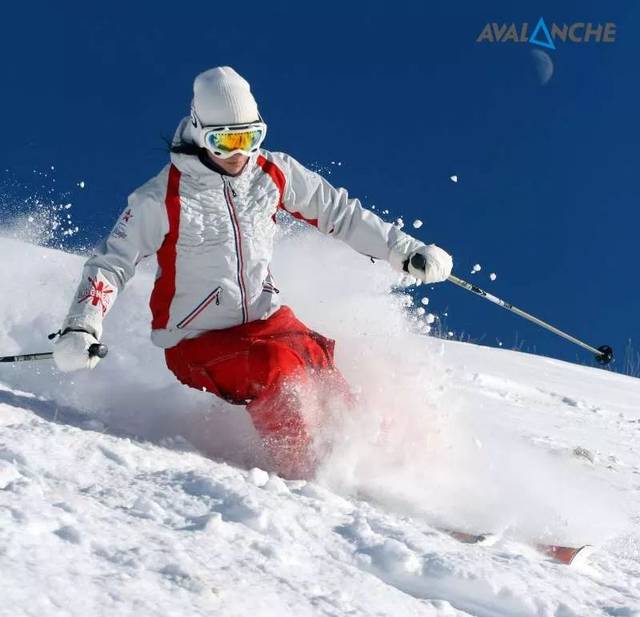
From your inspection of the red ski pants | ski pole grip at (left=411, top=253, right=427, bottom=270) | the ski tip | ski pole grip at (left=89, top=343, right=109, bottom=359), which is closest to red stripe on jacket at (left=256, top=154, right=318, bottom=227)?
the red ski pants

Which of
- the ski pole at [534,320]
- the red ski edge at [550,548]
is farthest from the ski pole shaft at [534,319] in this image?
the red ski edge at [550,548]

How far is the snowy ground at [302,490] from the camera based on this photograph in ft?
7.37

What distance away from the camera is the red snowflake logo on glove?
3.96m

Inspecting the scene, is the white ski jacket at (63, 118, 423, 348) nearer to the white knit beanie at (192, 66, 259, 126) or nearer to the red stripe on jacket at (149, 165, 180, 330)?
the red stripe on jacket at (149, 165, 180, 330)

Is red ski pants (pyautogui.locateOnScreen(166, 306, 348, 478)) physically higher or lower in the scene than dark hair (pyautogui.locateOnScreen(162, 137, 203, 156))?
lower

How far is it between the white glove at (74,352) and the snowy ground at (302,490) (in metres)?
0.20

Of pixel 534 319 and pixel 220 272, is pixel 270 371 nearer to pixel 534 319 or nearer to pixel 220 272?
pixel 220 272

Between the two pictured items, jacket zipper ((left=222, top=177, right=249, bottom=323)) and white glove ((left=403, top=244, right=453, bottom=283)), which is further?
white glove ((left=403, top=244, right=453, bottom=283))

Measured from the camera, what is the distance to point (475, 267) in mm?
5336

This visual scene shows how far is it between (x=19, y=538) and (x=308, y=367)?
6.88 feet

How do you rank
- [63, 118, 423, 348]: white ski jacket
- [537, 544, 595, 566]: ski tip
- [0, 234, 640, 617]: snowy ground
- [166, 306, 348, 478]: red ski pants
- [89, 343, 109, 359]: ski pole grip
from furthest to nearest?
1. [63, 118, 423, 348]: white ski jacket
2. [166, 306, 348, 478]: red ski pants
3. [89, 343, 109, 359]: ski pole grip
4. [537, 544, 595, 566]: ski tip
5. [0, 234, 640, 617]: snowy ground

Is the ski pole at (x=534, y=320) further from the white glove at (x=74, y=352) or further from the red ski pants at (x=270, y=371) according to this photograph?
the white glove at (x=74, y=352)

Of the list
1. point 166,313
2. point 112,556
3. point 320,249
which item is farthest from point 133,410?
point 320,249

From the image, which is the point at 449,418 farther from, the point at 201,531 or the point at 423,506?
the point at 201,531
